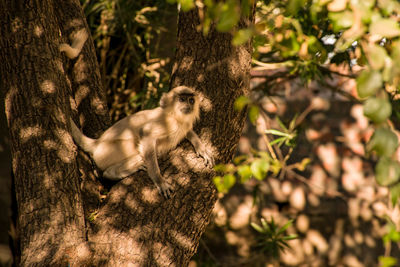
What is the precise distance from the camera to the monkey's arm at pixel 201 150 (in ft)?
9.59

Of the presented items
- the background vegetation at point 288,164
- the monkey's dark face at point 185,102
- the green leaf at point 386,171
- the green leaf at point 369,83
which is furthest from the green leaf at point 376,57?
the background vegetation at point 288,164

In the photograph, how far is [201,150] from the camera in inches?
115

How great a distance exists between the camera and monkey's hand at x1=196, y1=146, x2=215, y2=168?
9.59 ft

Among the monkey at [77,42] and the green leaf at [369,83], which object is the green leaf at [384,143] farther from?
the monkey at [77,42]

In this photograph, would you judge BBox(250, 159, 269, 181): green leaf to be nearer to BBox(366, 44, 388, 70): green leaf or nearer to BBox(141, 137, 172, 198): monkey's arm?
BBox(366, 44, 388, 70): green leaf

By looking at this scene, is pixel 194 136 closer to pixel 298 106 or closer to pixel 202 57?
pixel 202 57

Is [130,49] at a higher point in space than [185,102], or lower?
lower

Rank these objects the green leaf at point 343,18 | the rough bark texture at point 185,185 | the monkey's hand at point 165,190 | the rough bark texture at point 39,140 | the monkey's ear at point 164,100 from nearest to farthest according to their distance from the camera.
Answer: the green leaf at point 343,18 → the rough bark texture at point 39,140 → the rough bark texture at point 185,185 → the monkey's hand at point 165,190 → the monkey's ear at point 164,100

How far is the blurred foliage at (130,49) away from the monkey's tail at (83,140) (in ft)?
4.68

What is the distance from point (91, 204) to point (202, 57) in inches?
51.7

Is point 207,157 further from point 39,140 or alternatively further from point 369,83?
point 369,83

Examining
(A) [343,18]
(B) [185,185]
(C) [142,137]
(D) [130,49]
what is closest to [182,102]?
(C) [142,137]

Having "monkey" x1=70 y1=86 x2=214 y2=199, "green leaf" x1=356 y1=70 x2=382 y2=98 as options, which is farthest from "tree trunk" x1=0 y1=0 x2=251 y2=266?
"green leaf" x1=356 y1=70 x2=382 y2=98

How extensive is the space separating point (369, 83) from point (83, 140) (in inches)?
108
